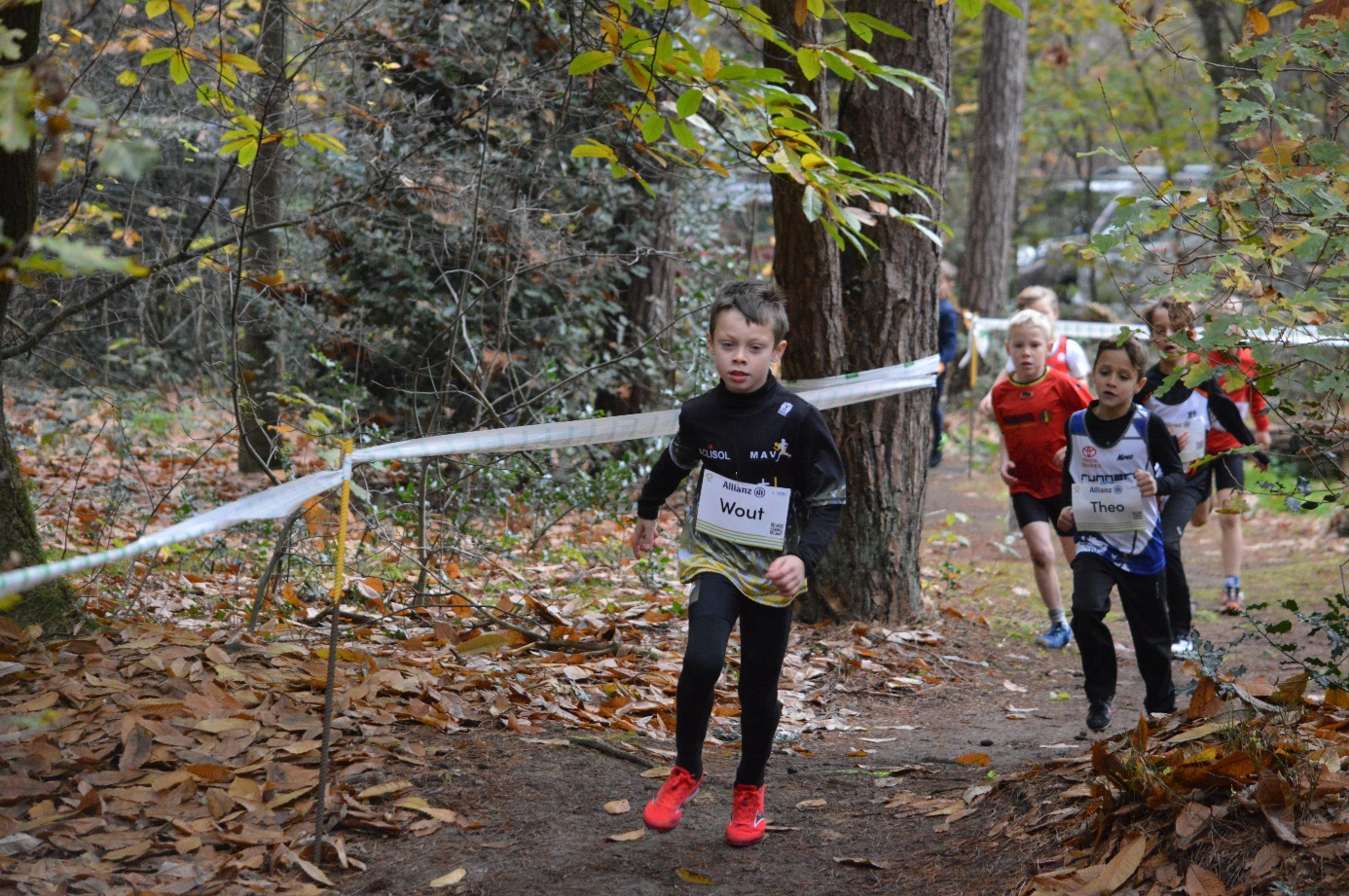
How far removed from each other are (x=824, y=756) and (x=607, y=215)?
625cm

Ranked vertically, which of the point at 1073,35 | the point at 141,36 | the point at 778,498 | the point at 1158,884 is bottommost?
the point at 1158,884

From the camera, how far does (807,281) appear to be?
21.2ft

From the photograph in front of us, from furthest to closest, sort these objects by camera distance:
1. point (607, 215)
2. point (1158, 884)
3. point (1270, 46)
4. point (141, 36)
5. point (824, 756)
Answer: point (607, 215)
point (141, 36)
point (824, 756)
point (1270, 46)
point (1158, 884)

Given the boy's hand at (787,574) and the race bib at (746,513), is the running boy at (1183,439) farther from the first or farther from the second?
the boy's hand at (787,574)

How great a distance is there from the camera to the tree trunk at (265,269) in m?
5.75

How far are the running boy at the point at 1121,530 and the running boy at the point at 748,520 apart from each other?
5.80 ft

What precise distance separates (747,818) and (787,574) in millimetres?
839

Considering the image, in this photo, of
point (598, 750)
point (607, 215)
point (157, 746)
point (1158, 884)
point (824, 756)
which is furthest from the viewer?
point (607, 215)

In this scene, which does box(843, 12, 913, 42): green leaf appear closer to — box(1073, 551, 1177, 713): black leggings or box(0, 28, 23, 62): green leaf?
box(1073, 551, 1177, 713): black leggings

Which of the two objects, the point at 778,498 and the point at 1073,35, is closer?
the point at 778,498

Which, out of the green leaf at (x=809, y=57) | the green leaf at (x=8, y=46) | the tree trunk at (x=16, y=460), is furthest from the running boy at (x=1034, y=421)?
the green leaf at (x=8, y=46)

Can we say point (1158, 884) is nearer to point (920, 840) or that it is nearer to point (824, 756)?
point (920, 840)

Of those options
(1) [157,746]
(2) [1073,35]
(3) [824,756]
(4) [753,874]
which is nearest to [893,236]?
(3) [824,756]

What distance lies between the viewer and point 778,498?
3.73 metres
